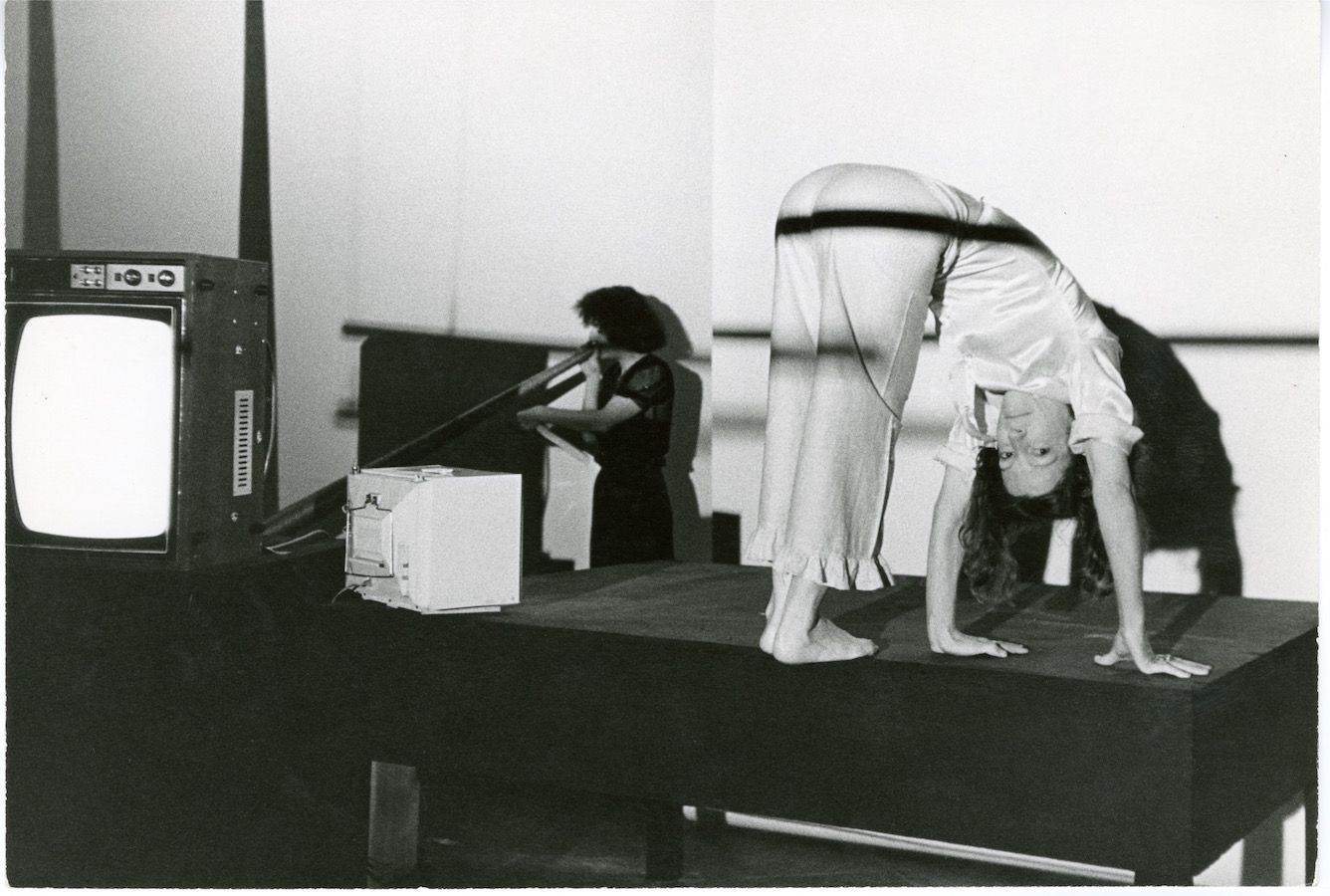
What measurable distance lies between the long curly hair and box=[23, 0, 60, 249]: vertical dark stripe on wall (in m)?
2.19

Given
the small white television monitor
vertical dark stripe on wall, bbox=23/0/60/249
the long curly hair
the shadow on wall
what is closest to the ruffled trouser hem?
the long curly hair

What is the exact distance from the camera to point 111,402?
9.70ft

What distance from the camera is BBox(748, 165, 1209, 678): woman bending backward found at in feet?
8.86

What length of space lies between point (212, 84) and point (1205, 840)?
286cm

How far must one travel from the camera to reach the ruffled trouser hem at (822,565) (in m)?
2.71

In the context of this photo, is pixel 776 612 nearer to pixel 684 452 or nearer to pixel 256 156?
pixel 256 156

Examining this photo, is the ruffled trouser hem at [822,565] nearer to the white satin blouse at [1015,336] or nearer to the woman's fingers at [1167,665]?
the white satin blouse at [1015,336]

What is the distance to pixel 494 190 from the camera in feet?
14.8

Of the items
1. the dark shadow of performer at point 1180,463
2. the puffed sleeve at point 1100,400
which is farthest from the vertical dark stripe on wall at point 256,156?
the dark shadow of performer at point 1180,463

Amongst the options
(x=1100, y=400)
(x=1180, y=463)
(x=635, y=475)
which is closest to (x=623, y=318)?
(x=635, y=475)

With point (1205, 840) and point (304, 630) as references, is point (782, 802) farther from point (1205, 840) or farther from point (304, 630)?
point (304, 630)

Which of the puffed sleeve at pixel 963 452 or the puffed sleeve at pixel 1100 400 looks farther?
the puffed sleeve at pixel 963 452

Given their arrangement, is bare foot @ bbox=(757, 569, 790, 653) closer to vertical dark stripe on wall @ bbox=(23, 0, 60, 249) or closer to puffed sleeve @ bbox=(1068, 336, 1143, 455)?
puffed sleeve @ bbox=(1068, 336, 1143, 455)

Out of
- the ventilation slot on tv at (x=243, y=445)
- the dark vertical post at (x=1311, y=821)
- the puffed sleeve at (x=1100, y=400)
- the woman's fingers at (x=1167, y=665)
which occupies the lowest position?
the dark vertical post at (x=1311, y=821)
